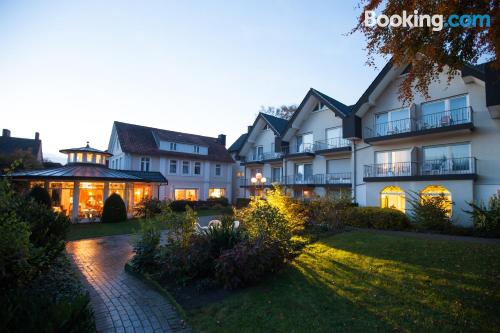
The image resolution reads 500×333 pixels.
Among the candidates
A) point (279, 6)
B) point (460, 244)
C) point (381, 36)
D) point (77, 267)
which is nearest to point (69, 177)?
point (77, 267)

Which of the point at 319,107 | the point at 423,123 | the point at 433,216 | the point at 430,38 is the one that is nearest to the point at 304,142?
the point at 319,107

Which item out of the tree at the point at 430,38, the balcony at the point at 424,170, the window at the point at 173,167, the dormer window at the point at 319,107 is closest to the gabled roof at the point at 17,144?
the window at the point at 173,167

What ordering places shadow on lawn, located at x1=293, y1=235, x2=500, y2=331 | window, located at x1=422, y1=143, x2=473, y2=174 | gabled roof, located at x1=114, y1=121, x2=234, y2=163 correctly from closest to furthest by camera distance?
shadow on lawn, located at x1=293, y1=235, x2=500, y2=331
window, located at x1=422, y1=143, x2=473, y2=174
gabled roof, located at x1=114, y1=121, x2=234, y2=163

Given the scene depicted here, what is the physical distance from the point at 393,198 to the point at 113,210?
1936 cm

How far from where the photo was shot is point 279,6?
29.4 feet

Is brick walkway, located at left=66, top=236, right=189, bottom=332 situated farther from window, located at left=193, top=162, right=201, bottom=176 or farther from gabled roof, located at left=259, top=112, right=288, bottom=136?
window, located at left=193, top=162, right=201, bottom=176

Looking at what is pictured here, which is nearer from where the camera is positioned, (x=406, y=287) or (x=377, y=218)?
(x=406, y=287)

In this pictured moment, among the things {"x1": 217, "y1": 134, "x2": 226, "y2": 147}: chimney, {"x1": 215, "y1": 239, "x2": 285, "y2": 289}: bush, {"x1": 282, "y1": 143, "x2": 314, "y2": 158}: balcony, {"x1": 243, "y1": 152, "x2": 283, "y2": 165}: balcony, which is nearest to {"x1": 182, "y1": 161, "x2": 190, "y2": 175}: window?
{"x1": 243, "y1": 152, "x2": 283, "y2": 165}: balcony

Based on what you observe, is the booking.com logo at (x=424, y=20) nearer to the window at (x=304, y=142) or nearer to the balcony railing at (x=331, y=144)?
the balcony railing at (x=331, y=144)

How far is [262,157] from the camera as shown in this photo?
2895 cm

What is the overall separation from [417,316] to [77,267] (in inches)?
364

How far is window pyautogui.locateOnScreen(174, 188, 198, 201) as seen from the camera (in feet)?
95.6

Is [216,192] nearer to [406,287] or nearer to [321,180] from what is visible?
[321,180]

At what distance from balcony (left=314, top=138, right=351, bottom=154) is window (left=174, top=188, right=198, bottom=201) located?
49.7 ft
